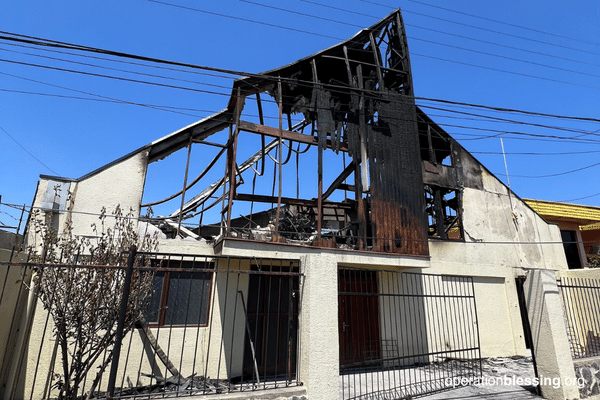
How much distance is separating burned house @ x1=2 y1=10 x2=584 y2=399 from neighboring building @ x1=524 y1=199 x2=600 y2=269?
285 cm

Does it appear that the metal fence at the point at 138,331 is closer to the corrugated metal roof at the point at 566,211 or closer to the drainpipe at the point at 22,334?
the drainpipe at the point at 22,334

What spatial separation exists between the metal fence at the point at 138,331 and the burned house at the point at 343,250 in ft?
0.21

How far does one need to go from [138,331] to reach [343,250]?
528 cm

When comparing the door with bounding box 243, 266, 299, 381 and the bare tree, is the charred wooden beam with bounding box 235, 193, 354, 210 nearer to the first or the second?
the door with bounding box 243, 266, 299, 381

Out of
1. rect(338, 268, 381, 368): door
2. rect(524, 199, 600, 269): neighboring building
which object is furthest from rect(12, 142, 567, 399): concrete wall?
rect(524, 199, 600, 269): neighboring building

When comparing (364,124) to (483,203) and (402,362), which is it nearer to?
(483,203)

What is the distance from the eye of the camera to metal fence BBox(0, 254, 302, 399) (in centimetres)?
474

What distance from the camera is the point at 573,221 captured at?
16.2 m

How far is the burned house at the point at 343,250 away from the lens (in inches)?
276

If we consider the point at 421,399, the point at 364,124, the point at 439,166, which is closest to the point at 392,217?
the point at 364,124

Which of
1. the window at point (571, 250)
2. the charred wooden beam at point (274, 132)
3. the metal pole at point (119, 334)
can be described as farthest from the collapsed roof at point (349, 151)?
the window at point (571, 250)

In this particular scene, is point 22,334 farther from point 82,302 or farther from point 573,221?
point 573,221

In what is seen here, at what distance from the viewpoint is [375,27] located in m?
11.9

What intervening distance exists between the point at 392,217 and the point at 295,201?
3419 millimetres
